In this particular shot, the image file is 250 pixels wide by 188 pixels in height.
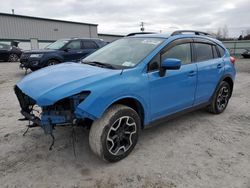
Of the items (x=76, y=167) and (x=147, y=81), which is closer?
(x=76, y=167)

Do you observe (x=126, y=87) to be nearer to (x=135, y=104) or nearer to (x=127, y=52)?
(x=135, y=104)

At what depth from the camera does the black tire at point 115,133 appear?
300 cm

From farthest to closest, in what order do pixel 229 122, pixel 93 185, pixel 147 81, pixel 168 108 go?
pixel 229 122 → pixel 168 108 → pixel 147 81 → pixel 93 185

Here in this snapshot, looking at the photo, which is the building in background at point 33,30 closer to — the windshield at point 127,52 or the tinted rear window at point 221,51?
the windshield at point 127,52

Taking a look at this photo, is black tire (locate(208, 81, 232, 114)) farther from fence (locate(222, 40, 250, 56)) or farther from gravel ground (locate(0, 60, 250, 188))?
fence (locate(222, 40, 250, 56))

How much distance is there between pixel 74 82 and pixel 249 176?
2.38 meters

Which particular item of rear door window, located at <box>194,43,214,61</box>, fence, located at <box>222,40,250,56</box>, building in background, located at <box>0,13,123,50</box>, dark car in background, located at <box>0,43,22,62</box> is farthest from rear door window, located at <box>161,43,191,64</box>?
building in background, located at <box>0,13,123,50</box>

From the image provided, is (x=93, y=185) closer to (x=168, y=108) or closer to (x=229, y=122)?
(x=168, y=108)

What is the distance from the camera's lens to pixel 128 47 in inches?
160

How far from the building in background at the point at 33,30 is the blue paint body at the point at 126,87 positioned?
26.7 m

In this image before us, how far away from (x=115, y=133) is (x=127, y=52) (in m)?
1.39

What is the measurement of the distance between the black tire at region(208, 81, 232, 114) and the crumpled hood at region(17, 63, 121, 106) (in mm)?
2627

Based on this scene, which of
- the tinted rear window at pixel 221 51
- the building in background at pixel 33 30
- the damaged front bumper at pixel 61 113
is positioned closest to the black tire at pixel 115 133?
the damaged front bumper at pixel 61 113

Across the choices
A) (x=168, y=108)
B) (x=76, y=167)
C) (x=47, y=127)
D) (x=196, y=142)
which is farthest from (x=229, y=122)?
(x=47, y=127)
